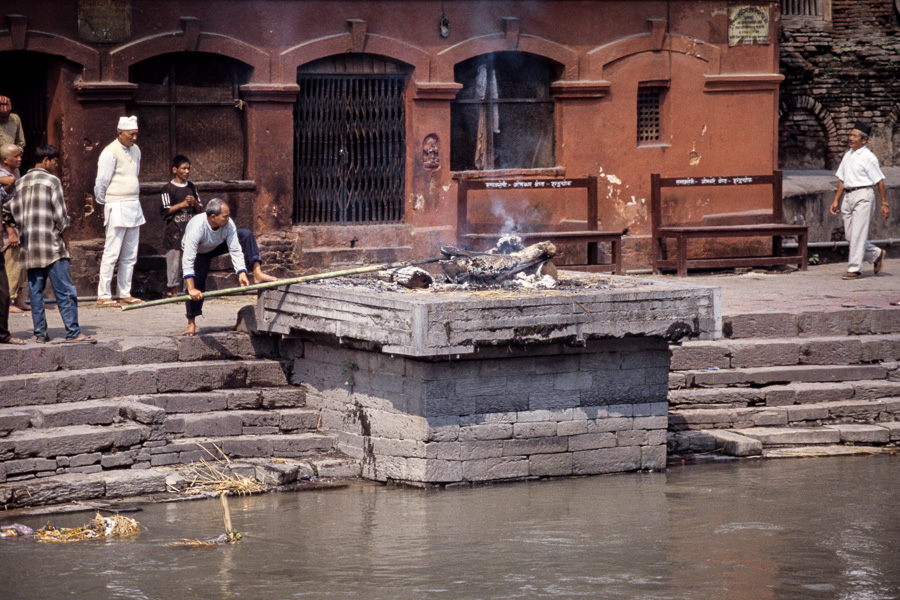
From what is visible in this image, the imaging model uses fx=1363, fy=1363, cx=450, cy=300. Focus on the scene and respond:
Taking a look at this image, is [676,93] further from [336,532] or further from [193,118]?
[336,532]

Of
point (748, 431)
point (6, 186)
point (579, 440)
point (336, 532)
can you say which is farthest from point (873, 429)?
point (6, 186)

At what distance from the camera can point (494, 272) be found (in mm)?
10398

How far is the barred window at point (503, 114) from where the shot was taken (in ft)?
53.3

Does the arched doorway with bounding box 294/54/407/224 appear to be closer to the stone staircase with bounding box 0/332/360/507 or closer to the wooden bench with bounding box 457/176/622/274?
the wooden bench with bounding box 457/176/622/274

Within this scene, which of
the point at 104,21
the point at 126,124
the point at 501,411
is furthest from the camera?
the point at 104,21

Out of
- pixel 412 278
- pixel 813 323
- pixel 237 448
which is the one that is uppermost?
pixel 412 278

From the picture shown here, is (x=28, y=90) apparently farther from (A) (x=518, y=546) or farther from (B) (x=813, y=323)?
(A) (x=518, y=546)

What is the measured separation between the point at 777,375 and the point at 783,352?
287 millimetres

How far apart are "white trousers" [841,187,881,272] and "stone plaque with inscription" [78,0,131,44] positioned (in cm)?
808

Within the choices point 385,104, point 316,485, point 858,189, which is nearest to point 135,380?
point 316,485

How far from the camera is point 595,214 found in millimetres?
15992

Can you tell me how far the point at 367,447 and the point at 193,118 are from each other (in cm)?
592

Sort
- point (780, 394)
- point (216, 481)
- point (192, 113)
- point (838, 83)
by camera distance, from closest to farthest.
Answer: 1. point (216, 481)
2. point (780, 394)
3. point (192, 113)
4. point (838, 83)

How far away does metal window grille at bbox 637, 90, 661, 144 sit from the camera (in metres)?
17.0
